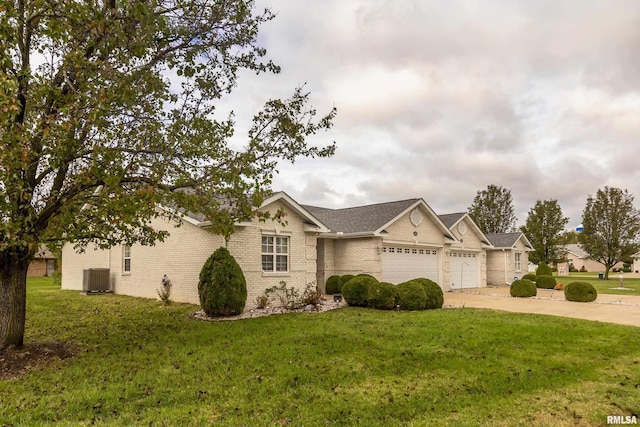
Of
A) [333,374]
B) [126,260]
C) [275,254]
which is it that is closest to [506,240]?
[275,254]

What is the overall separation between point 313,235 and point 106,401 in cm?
1198

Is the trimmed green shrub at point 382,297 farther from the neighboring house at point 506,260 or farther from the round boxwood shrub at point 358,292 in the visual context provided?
the neighboring house at point 506,260

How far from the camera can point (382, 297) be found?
1492 centimetres

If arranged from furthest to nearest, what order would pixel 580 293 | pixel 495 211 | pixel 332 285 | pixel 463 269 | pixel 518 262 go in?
pixel 495 211 → pixel 518 262 → pixel 463 269 → pixel 332 285 → pixel 580 293

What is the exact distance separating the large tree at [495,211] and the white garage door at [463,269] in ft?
75.4

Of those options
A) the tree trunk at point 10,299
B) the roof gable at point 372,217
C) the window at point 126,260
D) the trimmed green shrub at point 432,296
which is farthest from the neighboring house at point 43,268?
the trimmed green shrub at point 432,296

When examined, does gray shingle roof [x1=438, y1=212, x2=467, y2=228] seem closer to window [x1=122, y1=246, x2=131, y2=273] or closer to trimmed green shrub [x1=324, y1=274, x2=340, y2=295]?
trimmed green shrub [x1=324, y1=274, x2=340, y2=295]

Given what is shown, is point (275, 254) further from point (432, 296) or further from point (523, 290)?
point (523, 290)

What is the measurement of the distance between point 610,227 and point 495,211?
12.0 metres

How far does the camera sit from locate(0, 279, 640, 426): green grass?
570 centimetres

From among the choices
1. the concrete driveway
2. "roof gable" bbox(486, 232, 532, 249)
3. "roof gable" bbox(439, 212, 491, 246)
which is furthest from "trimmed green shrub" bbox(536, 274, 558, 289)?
the concrete driveway

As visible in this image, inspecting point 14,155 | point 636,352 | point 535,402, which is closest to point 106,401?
point 14,155

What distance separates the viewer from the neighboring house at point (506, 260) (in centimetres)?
3138

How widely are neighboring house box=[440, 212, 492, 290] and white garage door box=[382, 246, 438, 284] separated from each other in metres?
2.18
